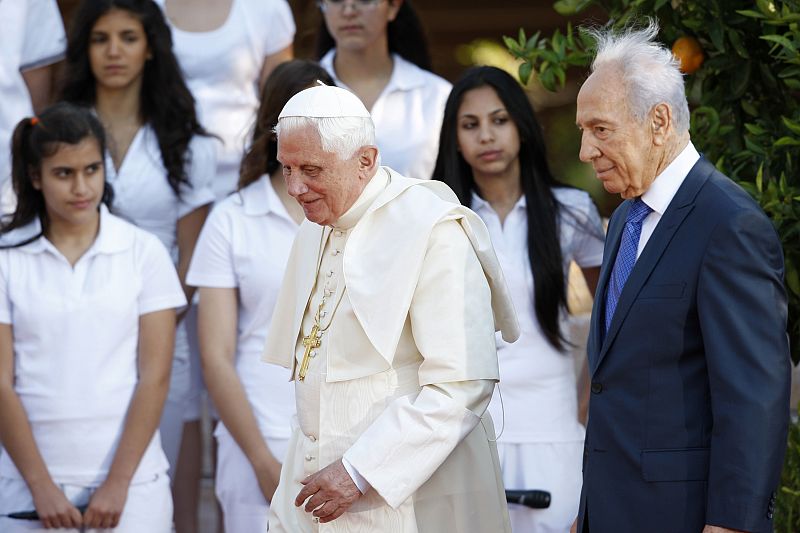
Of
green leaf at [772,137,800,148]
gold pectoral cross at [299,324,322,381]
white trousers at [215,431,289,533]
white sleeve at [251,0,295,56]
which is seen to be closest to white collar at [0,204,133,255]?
white trousers at [215,431,289,533]

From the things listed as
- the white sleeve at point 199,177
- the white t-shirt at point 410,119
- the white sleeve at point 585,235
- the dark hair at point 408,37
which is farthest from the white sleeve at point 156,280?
the dark hair at point 408,37

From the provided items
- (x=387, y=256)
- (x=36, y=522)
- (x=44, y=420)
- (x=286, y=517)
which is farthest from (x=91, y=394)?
(x=387, y=256)

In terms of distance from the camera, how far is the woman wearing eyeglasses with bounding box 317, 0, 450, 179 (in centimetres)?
547

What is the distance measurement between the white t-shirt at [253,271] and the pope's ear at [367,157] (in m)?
1.47

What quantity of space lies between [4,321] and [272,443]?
1045 mm

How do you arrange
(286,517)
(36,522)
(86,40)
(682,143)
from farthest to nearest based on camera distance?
(86,40), (36,522), (286,517), (682,143)

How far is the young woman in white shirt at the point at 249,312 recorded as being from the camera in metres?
4.74

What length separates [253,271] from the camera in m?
4.86

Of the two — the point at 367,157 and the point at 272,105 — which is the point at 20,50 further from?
the point at 367,157

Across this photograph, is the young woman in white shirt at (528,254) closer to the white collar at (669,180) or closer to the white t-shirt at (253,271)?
the white t-shirt at (253,271)

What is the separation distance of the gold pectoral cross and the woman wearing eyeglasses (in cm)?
192

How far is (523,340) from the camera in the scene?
4.75 m

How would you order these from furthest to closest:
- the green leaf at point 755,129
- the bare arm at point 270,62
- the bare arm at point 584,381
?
the bare arm at point 270,62
the bare arm at point 584,381
the green leaf at point 755,129

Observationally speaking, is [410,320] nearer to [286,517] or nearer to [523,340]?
[286,517]
